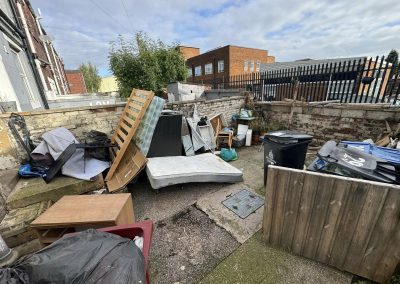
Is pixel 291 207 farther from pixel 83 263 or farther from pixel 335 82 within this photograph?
pixel 335 82

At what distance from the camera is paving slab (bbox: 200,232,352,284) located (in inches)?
73.6

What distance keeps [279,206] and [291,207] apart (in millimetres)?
122

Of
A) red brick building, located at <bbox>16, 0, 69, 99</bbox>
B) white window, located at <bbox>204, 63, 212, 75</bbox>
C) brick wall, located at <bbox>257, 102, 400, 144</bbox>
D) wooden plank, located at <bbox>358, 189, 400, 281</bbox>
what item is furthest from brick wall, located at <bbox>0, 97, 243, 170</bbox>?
white window, located at <bbox>204, 63, 212, 75</bbox>

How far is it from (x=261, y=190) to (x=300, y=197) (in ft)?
5.01

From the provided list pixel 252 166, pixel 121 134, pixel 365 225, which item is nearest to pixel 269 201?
pixel 365 225

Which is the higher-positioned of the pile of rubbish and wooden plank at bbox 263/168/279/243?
the pile of rubbish

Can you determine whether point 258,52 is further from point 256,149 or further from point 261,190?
point 261,190

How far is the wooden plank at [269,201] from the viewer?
197 centimetres

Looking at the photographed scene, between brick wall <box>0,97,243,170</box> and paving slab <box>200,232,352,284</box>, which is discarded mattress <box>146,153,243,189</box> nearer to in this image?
paving slab <box>200,232,352,284</box>

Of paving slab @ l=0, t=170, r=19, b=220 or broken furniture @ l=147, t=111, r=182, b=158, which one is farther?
broken furniture @ l=147, t=111, r=182, b=158

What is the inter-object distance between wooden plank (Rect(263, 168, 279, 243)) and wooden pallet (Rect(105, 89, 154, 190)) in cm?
232

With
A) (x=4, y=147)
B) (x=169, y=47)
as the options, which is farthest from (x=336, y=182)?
(x=169, y=47)

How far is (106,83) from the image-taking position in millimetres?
41781

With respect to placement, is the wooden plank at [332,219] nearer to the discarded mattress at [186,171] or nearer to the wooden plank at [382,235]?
the wooden plank at [382,235]
